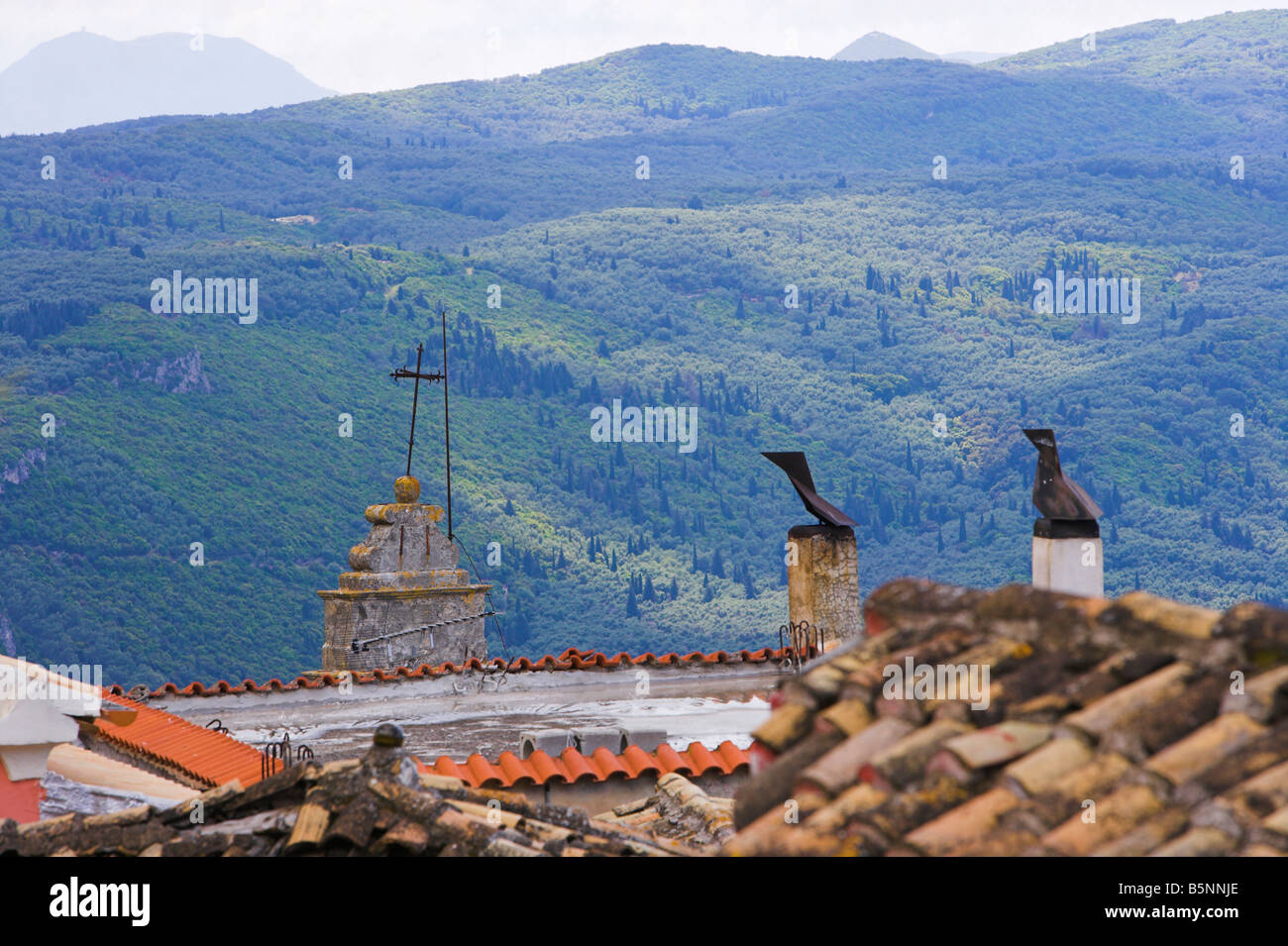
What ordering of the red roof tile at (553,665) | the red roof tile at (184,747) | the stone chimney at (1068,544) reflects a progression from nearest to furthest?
the stone chimney at (1068,544) < the red roof tile at (184,747) < the red roof tile at (553,665)

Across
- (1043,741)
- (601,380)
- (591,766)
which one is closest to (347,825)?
(1043,741)

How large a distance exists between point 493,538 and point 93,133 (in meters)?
110

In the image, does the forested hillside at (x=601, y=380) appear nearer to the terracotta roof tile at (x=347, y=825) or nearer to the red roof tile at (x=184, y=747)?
the red roof tile at (x=184, y=747)

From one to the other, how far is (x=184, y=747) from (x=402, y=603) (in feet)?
28.7

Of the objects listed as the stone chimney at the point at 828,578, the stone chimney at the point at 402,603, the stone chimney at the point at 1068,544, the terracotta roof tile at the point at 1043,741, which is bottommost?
the stone chimney at the point at 402,603

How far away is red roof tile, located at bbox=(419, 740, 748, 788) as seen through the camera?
1017 cm

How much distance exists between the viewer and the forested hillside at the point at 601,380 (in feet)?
268

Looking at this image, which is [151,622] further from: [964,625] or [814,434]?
[964,625]

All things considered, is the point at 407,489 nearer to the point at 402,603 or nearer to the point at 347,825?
the point at 402,603

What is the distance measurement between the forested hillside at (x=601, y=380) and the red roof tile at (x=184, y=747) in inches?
2119

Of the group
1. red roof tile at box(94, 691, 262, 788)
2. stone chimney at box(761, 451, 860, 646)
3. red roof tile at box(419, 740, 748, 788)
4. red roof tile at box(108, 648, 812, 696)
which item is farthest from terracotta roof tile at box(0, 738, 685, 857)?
red roof tile at box(108, 648, 812, 696)

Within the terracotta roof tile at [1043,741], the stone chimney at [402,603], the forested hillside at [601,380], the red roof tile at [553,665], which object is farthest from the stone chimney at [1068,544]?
the forested hillside at [601,380]

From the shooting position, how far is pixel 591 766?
413 inches

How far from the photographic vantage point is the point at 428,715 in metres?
13.5
